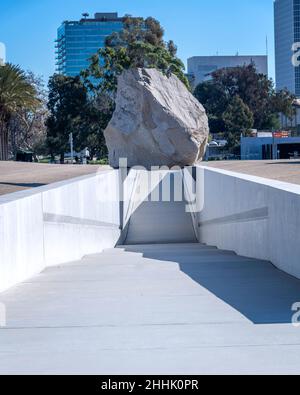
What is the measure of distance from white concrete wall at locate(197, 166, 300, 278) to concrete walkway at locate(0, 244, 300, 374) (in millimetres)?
414

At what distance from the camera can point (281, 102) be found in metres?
83.5

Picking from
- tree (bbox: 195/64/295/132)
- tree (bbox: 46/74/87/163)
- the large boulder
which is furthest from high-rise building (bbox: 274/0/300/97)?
the large boulder

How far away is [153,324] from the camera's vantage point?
511 cm

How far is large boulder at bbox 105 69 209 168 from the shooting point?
29625 mm

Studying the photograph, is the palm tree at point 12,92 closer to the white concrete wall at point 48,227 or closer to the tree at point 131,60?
the tree at point 131,60

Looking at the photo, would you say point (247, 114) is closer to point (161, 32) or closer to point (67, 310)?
point (161, 32)

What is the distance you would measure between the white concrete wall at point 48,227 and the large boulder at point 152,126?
47.9ft

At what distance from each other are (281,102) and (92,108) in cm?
2944

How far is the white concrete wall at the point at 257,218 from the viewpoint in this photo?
7.39m

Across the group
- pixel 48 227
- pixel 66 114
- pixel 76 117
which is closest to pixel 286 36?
pixel 76 117

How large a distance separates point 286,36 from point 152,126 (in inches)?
2189

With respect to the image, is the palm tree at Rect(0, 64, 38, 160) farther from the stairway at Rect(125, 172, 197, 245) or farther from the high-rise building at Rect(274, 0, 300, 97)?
the high-rise building at Rect(274, 0, 300, 97)

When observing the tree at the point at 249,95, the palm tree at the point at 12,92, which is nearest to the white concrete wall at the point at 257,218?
the palm tree at the point at 12,92

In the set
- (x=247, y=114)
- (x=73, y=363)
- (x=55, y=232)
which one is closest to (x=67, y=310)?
(x=73, y=363)
